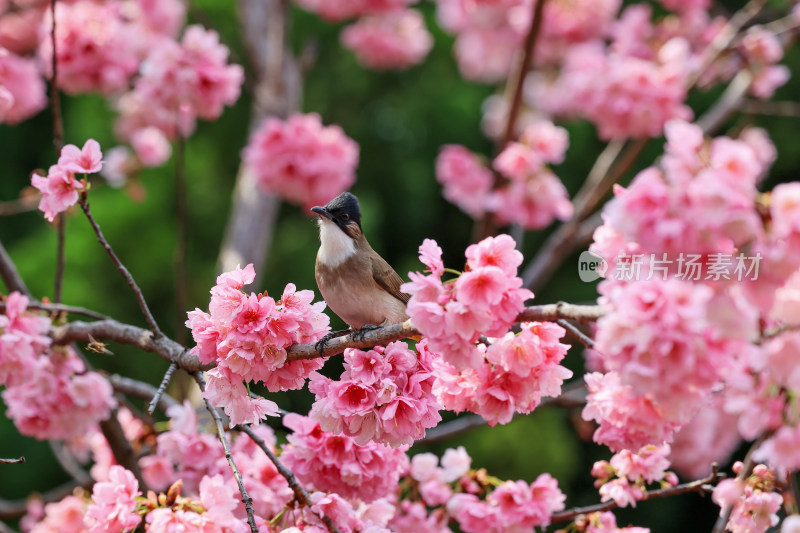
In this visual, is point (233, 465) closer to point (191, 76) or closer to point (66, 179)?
point (66, 179)

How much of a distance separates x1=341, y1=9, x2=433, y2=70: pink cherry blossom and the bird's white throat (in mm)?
2591

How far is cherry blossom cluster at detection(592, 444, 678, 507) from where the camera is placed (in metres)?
1.61

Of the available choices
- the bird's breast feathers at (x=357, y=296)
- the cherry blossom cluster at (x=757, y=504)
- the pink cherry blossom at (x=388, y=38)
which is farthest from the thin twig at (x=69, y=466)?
the pink cherry blossom at (x=388, y=38)

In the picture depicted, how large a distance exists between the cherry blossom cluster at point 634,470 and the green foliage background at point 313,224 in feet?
8.39

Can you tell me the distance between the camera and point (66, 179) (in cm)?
146

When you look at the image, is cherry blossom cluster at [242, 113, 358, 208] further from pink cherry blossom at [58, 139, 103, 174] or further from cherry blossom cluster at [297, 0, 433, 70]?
pink cherry blossom at [58, 139, 103, 174]

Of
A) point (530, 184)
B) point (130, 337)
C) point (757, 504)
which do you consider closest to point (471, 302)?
point (757, 504)

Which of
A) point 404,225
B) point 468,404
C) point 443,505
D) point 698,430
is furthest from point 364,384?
point 404,225

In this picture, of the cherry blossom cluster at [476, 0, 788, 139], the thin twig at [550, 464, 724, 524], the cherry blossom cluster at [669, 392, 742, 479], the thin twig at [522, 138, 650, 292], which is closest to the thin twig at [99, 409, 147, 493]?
the thin twig at [550, 464, 724, 524]

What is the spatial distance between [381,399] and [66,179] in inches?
28.9

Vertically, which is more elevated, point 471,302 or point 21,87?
point 21,87

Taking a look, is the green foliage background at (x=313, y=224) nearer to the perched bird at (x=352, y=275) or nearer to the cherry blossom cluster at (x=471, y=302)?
the perched bird at (x=352, y=275)

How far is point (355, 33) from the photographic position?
14.3 ft

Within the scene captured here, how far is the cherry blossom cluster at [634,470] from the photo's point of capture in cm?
161
